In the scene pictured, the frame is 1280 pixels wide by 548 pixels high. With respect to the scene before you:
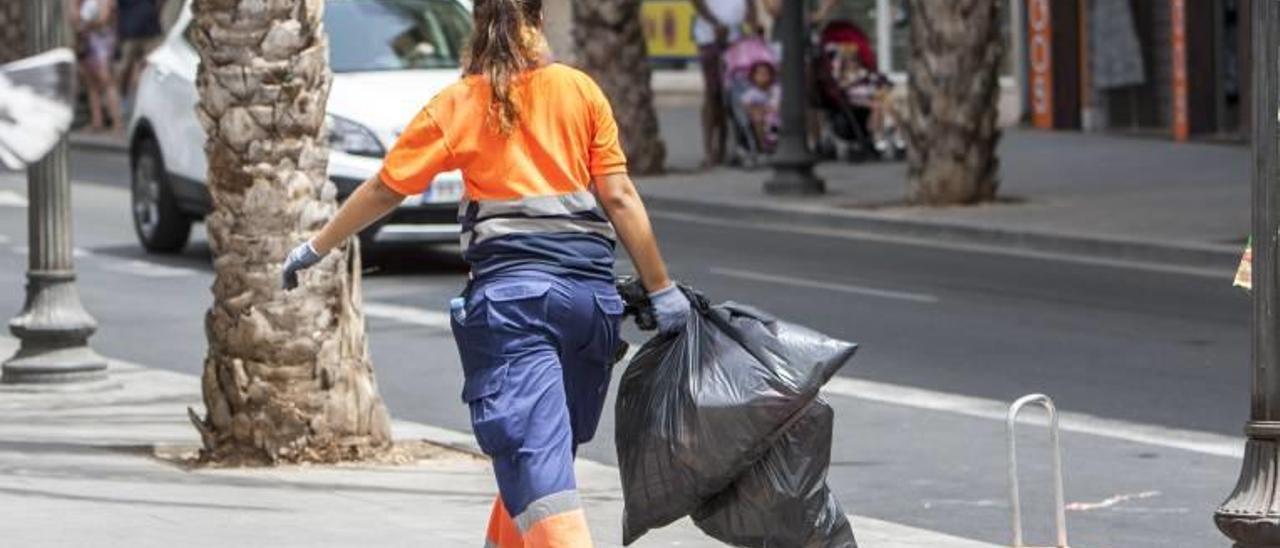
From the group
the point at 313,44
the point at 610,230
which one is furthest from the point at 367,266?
the point at 610,230

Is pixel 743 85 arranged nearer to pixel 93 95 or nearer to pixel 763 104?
pixel 763 104

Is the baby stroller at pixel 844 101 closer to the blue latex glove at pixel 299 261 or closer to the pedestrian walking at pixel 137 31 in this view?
the pedestrian walking at pixel 137 31

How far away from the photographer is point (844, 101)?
81.6 ft

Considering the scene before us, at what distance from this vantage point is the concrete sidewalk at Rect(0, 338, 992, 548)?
8.12 metres

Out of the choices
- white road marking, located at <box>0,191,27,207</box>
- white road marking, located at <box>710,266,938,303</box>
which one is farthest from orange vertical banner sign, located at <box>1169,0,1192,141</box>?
white road marking, located at <box>0,191,27,207</box>

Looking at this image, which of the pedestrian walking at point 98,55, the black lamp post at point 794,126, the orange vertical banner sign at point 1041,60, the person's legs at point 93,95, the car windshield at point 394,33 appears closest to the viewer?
the car windshield at point 394,33

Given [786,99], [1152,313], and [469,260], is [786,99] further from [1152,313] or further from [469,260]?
[469,260]

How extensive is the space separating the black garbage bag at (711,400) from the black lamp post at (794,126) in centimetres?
1510

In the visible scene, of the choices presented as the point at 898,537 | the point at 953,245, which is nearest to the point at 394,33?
the point at 953,245

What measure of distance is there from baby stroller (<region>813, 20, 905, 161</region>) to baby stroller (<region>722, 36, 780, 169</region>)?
497 millimetres

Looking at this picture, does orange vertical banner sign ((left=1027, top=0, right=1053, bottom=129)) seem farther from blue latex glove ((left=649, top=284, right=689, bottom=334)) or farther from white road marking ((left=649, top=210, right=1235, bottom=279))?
blue latex glove ((left=649, top=284, right=689, bottom=334))

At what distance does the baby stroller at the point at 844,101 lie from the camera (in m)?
24.9

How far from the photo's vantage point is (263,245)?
31.3 feet

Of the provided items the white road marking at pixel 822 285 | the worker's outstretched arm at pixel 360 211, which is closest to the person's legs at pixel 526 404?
the worker's outstretched arm at pixel 360 211
